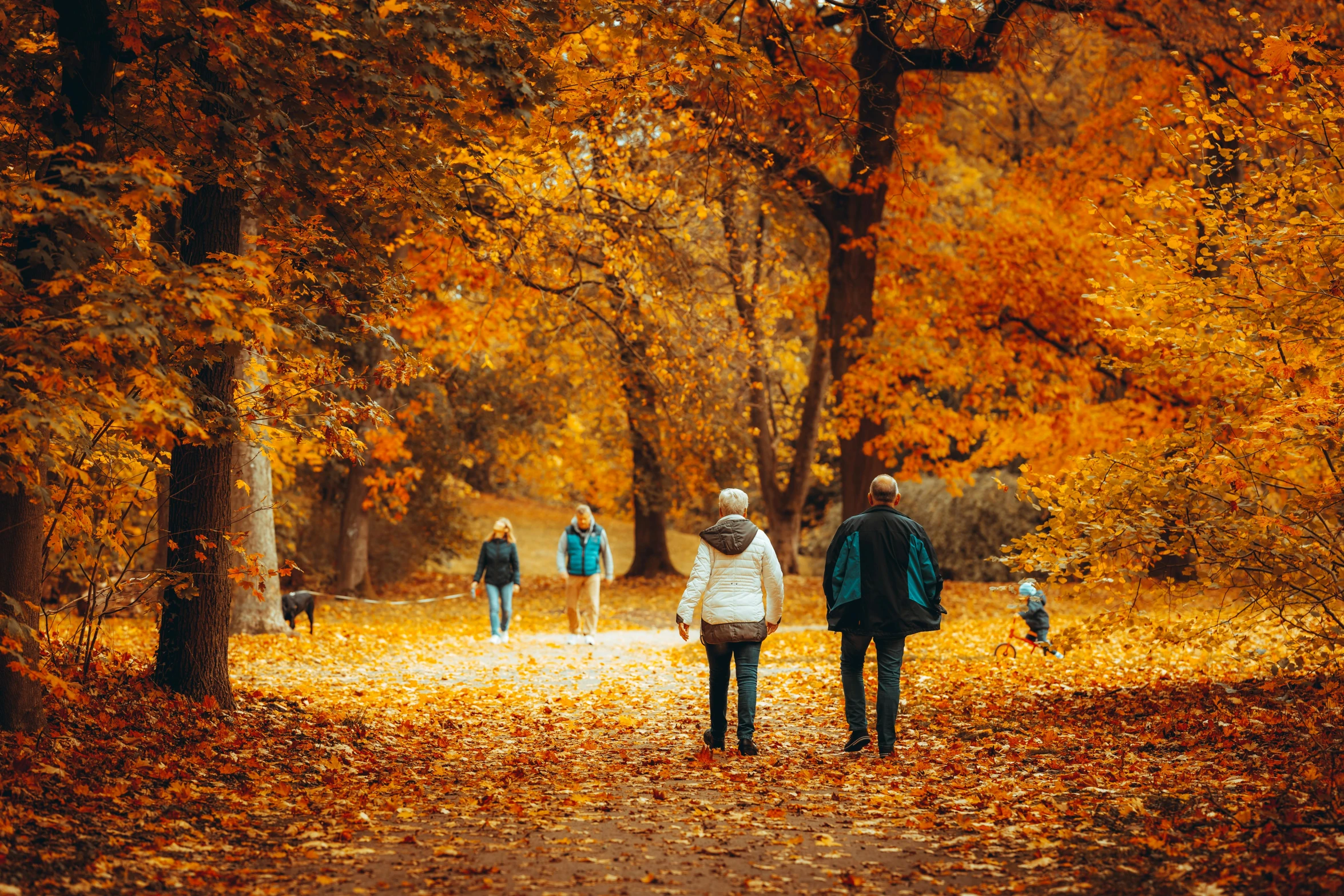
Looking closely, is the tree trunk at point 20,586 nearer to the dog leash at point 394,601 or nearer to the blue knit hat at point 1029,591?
the blue knit hat at point 1029,591

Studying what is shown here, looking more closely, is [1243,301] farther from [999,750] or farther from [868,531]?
[999,750]

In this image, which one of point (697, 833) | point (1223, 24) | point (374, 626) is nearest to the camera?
point (697, 833)

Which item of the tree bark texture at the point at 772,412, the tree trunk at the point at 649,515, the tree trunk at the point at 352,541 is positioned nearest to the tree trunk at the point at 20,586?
the tree bark texture at the point at 772,412

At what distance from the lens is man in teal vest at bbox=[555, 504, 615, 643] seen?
14.6 m

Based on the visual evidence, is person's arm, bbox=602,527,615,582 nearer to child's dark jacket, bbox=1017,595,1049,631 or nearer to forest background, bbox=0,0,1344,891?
forest background, bbox=0,0,1344,891

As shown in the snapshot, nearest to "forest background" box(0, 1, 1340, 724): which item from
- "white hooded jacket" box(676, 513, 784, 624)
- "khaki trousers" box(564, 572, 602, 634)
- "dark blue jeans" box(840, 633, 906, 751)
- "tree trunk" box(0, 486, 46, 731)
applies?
"tree trunk" box(0, 486, 46, 731)

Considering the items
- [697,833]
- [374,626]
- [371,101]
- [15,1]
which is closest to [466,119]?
[371,101]

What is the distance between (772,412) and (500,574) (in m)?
11.4

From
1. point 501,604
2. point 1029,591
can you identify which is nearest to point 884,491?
point 1029,591

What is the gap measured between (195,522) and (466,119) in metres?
3.39

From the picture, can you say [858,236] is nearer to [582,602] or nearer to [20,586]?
[582,602]

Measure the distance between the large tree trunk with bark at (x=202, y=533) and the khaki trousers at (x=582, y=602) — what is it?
745cm

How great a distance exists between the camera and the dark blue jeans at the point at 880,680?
7309 mm

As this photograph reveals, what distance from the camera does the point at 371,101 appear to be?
22.8 feet
